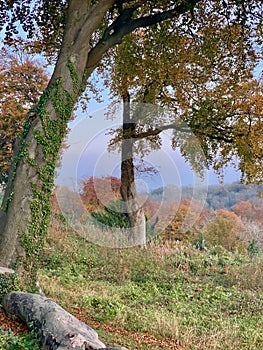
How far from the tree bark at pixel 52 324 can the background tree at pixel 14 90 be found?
11.7 m

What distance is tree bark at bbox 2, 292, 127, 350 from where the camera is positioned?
356 centimetres

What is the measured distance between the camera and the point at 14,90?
1581 centimetres

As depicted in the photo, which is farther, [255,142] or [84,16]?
[255,142]

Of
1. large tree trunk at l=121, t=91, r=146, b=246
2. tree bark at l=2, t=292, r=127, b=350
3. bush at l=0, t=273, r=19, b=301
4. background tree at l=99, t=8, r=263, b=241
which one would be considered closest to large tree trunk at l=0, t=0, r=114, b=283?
bush at l=0, t=273, r=19, b=301

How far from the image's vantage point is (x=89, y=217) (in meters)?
14.0

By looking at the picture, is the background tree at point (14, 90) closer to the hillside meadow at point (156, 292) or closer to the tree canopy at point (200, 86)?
the tree canopy at point (200, 86)

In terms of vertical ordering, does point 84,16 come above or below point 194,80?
below

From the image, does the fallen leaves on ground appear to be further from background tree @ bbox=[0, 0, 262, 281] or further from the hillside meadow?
background tree @ bbox=[0, 0, 262, 281]

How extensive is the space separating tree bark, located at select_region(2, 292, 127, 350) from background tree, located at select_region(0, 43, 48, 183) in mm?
11689

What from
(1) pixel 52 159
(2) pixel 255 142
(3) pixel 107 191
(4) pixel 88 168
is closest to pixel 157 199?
(3) pixel 107 191

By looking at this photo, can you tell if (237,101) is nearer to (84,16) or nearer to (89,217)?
(89,217)

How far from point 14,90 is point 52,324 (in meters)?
13.3

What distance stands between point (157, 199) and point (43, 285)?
7.10m

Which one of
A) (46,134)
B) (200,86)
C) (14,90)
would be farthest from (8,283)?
(14,90)
